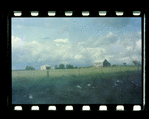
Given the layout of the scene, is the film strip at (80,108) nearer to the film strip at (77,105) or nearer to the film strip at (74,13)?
the film strip at (77,105)

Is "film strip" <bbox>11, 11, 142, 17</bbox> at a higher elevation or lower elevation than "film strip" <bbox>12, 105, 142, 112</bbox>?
higher

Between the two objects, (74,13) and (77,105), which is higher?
(74,13)

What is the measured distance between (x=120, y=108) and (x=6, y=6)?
5.05ft

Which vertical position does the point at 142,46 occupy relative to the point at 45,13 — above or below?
below

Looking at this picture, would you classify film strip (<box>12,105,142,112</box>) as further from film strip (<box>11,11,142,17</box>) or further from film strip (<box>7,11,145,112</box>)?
film strip (<box>11,11,142,17</box>)

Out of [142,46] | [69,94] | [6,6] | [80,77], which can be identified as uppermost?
[6,6]

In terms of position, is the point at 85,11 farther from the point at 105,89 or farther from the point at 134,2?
the point at 105,89

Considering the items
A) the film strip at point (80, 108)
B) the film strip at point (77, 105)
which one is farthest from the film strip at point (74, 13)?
the film strip at point (80, 108)

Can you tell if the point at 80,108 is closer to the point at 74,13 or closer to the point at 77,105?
the point at 77,105

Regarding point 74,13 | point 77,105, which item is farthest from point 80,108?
point 74,13

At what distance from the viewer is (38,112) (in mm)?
1253

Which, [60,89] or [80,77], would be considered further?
[60,89]

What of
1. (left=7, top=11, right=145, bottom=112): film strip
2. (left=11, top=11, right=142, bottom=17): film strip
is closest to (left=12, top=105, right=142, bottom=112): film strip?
(left=7, top=11, right=145, bottom=112): film strip

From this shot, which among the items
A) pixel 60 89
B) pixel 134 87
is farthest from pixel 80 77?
pixel 134 87
